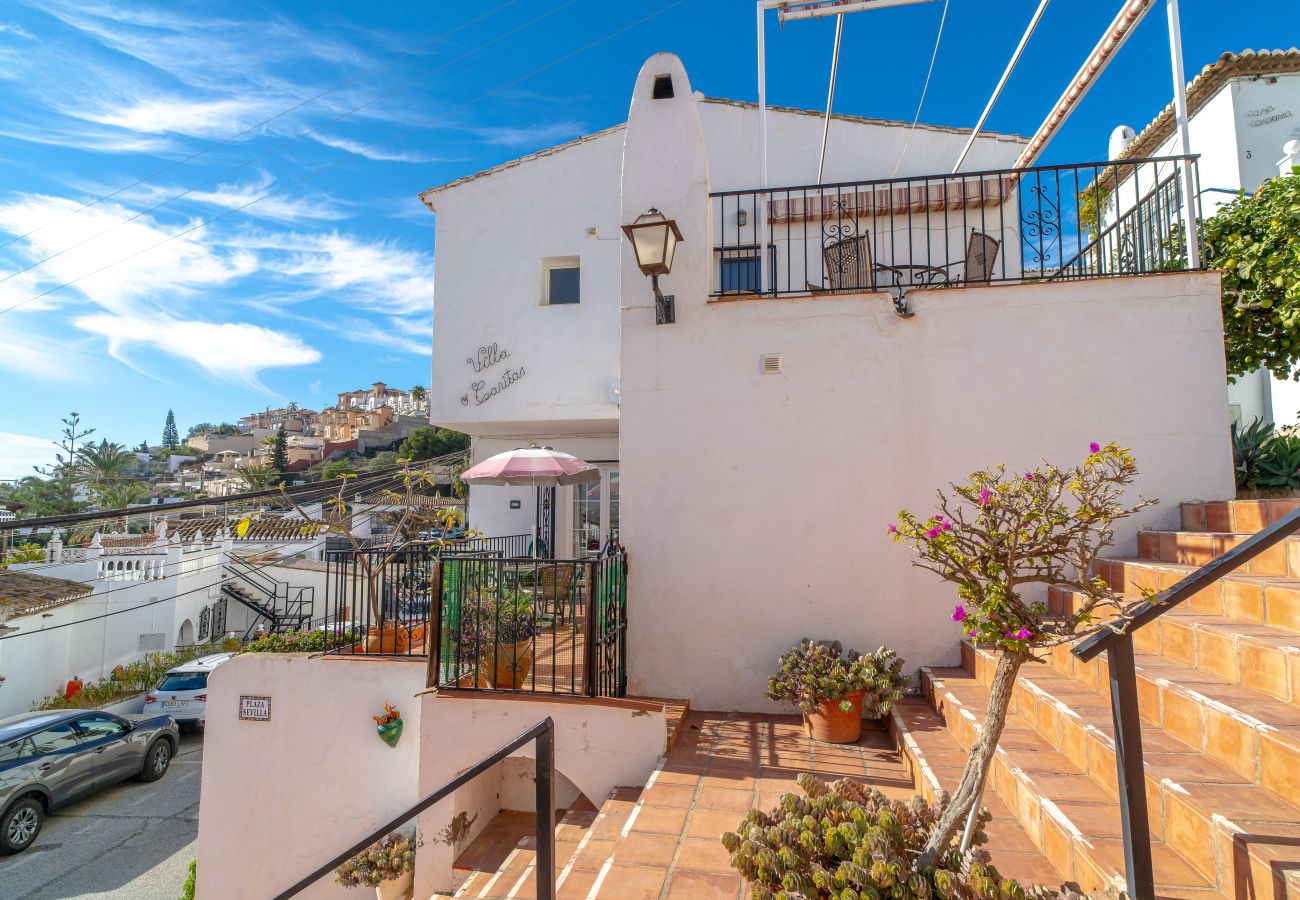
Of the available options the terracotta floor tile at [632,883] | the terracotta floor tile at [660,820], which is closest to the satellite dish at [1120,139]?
the terracotta floor tile at [660,820]

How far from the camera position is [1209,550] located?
12.8ft

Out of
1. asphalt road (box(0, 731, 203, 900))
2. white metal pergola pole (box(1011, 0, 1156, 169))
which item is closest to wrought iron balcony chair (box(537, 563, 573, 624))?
white metal pergola pole (box(1011, 0, 1156, 169))

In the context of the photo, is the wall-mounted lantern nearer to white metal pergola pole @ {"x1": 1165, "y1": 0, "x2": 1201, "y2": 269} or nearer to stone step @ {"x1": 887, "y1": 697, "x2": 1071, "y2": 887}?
stone step @ {"x1": 887, "y1": 697, "x2": 1071, "y2": 887}

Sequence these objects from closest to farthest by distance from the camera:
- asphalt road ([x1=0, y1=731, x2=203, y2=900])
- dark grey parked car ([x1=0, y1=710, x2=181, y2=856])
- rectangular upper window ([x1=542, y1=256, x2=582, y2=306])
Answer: asphalt road ([x1=0, y1=731, x2=203, y2=900]) → dark grey parked car ([x1=0, y1=710, x2=181, y2=856]) → rectangular upper window ([x1=542, y1=256, x2=582, y2=306])

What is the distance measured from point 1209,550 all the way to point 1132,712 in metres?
2.93

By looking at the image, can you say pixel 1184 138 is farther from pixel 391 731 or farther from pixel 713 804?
pixel 391 731

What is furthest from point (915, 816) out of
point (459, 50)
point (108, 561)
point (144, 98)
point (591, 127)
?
point (108, 561)

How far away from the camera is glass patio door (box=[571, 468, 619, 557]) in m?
11.4

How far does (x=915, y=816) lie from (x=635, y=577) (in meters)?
3.16

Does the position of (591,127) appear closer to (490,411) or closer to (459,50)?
(459,50)

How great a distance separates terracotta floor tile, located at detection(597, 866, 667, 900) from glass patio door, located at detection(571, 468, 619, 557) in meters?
8.29

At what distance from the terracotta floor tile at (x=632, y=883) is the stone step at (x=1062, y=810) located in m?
1.67

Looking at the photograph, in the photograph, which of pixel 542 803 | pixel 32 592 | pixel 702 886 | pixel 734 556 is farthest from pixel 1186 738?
pixel 32 592

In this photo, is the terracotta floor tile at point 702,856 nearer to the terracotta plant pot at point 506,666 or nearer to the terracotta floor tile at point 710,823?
the terracotta floor tile at point 710,823
